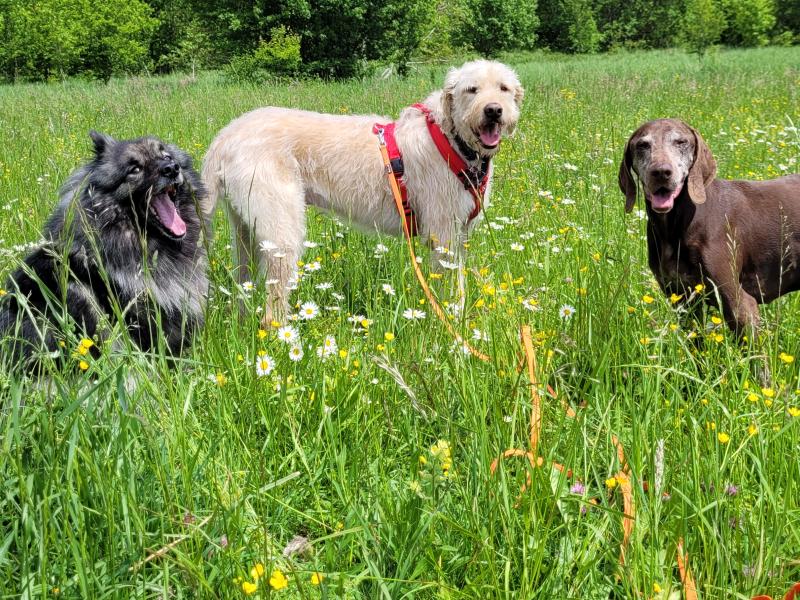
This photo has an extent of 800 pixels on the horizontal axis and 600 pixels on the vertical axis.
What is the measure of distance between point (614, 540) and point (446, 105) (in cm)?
316

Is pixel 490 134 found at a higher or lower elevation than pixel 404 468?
higher

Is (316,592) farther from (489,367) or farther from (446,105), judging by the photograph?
(446,105)

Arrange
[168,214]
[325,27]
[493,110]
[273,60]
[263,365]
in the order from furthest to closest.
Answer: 1. [325,27]
2. [273,60]
3. [493,110]
4. [168,214]
5. [263,365]

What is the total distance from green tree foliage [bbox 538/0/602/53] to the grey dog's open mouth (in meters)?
58.9

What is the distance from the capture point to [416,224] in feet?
13.9

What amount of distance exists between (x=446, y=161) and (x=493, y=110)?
0.44 meters

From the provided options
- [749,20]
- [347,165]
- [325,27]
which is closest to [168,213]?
[347,165]

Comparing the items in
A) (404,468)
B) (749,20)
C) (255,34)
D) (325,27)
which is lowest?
(404,468)

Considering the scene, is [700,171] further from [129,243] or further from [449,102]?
[129,243]

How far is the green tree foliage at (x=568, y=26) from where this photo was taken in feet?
182

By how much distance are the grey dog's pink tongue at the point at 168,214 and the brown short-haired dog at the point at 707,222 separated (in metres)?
2.14

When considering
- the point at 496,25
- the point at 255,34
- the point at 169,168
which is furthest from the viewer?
the point at 496,25

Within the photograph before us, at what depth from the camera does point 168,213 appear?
2.91 meters

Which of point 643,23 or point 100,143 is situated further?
point 643,23
